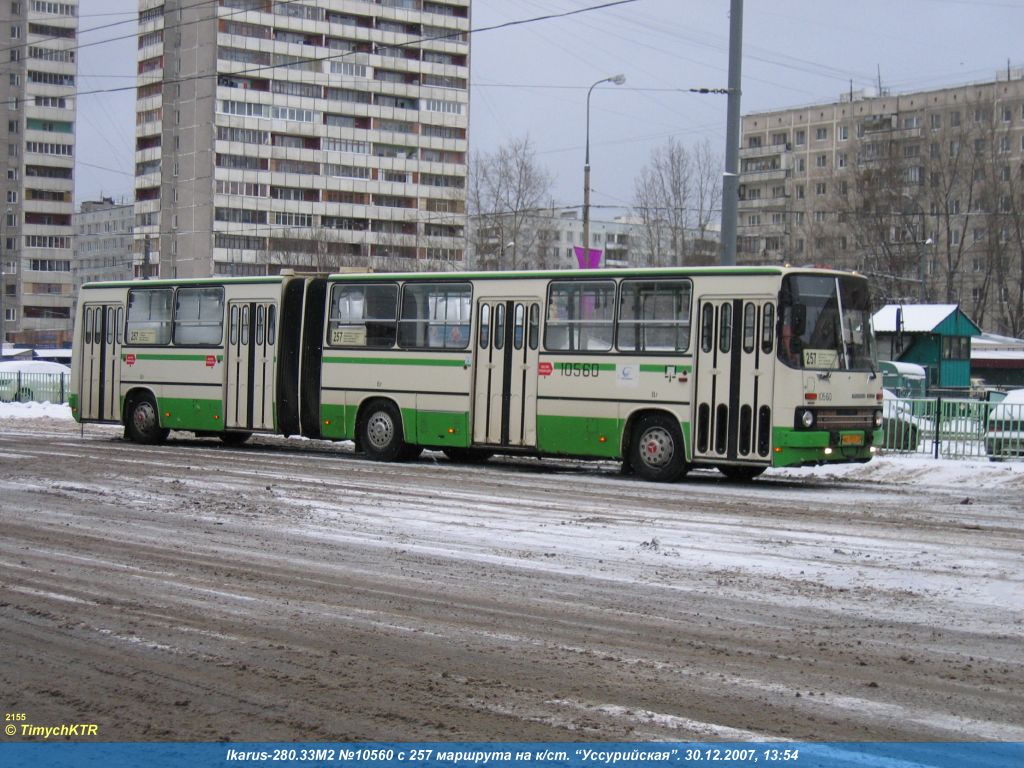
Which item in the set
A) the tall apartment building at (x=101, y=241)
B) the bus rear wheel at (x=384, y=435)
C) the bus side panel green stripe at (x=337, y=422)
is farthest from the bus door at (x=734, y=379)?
the tall apartment building at (x=101, y=241)

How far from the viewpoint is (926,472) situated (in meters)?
20.0

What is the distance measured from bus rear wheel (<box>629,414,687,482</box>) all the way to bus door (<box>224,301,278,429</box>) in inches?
301

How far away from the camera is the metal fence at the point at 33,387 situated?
38875 mm

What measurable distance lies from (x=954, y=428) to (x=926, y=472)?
110 inches

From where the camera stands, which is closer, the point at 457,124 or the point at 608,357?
the point at 608,357

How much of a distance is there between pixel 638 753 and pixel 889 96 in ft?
386

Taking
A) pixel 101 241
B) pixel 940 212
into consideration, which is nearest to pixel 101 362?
pixel 940 212

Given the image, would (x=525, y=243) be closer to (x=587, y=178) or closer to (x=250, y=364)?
(x=587, y=178)

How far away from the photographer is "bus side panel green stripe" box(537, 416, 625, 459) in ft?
62.7

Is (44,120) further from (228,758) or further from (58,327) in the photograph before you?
(228,758)

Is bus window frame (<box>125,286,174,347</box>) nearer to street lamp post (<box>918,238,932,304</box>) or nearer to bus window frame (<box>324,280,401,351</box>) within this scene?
bus window frame (<box>324,280,401,351</box>)

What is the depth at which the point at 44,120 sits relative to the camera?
119 m

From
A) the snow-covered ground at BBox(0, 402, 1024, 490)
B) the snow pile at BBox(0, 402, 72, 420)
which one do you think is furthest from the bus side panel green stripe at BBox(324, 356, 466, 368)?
the snow pile at BBox(0, 402, 72, 420)

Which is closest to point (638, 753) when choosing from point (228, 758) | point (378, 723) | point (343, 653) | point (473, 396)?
point (378, 723)
